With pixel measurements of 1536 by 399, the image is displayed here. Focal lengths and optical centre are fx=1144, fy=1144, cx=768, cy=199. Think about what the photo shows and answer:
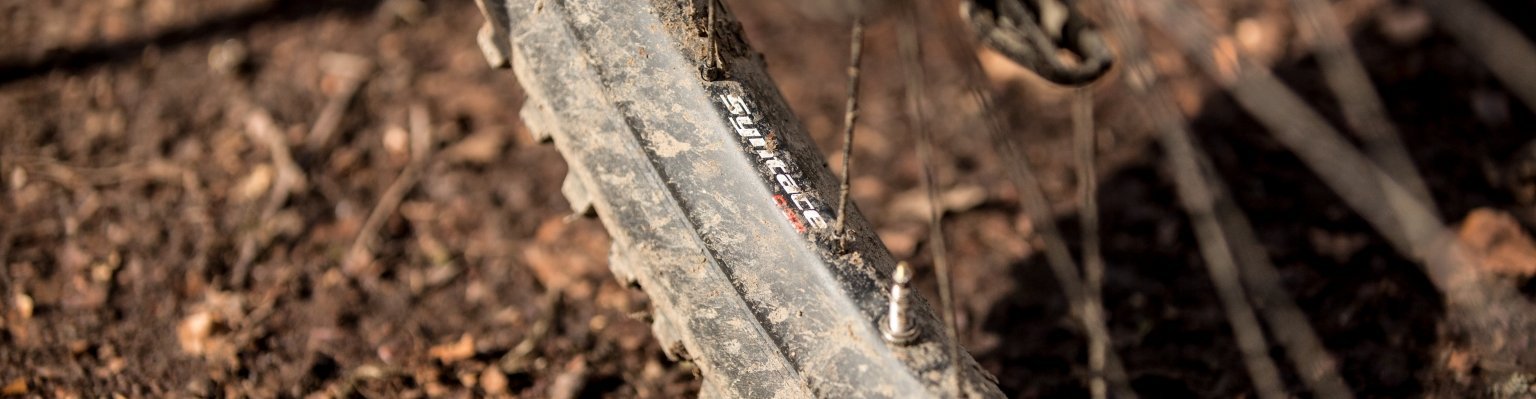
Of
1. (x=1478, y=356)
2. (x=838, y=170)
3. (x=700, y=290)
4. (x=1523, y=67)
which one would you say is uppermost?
(x=700, y=290)

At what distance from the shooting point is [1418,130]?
204 centimetres

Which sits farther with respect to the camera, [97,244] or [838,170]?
[838,170]

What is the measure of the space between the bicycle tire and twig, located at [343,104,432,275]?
28.7 inches

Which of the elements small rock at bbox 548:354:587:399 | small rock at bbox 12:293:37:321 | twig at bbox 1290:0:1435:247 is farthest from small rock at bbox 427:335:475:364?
twig at bbox 1290:0:1435:247

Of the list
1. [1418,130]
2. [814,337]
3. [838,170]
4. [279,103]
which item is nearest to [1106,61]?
[814,337]

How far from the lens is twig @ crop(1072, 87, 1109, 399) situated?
1591mm

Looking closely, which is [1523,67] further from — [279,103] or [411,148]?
Answer: [279,103]

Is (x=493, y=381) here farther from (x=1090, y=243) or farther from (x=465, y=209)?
(x=1090, y=243)

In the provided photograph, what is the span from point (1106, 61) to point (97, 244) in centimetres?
158

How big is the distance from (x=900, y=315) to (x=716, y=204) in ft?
0.72

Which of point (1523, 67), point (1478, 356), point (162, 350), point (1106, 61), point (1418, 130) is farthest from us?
point (1418, 130)

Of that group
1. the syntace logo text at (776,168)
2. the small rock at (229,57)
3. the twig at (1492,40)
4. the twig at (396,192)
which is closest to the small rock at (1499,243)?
the twig at (1492,40)

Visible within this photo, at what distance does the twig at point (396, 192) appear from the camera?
186cm

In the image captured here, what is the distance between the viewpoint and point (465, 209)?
6.48ft
